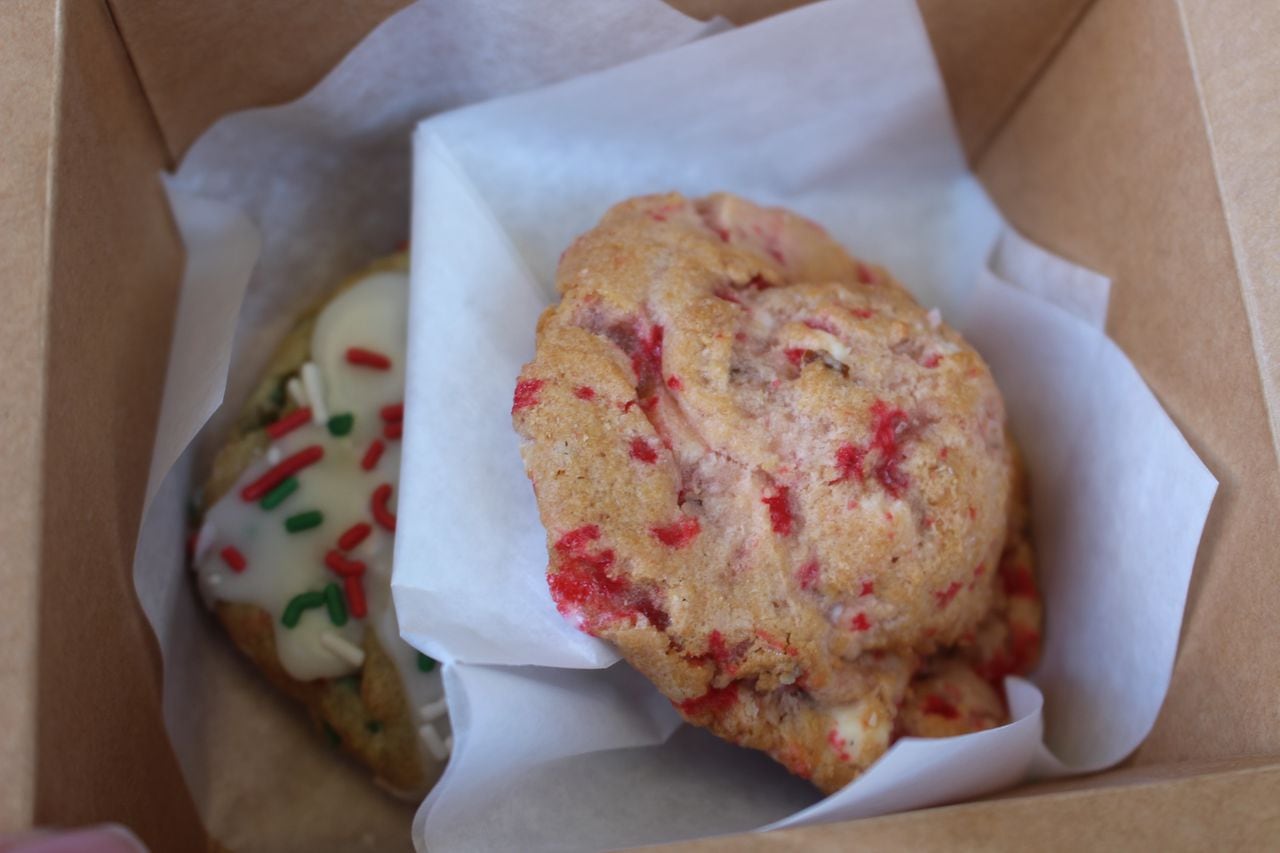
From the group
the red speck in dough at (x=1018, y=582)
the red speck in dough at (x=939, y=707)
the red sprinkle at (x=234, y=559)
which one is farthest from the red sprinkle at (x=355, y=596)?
the red speck in dough at (x=1018, y=582)

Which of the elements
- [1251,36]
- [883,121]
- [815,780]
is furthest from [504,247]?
[1251,36]

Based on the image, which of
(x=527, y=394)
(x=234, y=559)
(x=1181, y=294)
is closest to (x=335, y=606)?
(x=234, y=559)

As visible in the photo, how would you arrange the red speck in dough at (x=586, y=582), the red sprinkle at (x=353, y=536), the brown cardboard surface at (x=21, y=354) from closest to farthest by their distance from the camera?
the brown cardboard surface at (x=21, y=354)
the red speck in dough at (x=586, y=582)
the red sprinkle at (x=353, y=536)

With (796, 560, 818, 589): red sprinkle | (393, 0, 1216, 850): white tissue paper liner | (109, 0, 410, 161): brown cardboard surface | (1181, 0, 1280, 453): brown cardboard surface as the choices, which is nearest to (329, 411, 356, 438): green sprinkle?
(393, 0, 1216, 850): white tissue paper liner

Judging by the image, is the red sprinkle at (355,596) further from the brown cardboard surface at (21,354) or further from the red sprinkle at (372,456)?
the brown cardboard surface at (21,354)

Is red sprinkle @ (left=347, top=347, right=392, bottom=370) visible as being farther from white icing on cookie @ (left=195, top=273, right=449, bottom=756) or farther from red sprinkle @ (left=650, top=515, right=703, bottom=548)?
red sprinkle @ (left=650, top=515, right=703, bottom=548)

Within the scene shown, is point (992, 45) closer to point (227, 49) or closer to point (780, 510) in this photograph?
point (780, 510)

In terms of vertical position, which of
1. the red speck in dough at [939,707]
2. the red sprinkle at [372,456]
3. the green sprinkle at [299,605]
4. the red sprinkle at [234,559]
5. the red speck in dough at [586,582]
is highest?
the red speck in dough at [586,582]

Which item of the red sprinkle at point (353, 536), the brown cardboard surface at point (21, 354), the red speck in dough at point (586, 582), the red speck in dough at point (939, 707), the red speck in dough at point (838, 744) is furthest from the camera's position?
the red sprinkle at point (353, 536)
